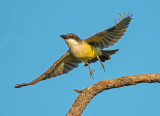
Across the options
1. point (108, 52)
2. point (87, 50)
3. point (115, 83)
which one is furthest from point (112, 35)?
point (115, 83)

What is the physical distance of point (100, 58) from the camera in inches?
378

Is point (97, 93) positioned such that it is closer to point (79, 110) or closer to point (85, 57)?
point (79, 110)

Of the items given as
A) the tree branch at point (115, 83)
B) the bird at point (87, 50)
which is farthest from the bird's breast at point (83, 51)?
the tree branch at point (115, 83)

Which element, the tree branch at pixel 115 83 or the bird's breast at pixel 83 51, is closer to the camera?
the tree branch at pixel 115 83

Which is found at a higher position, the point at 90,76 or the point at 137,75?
the point at 90,76

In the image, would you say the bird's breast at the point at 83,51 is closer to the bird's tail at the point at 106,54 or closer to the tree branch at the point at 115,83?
the bird's tail at the point at 106,54

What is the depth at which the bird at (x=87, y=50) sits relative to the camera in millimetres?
8750

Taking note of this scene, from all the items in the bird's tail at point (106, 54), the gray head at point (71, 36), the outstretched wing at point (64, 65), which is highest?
the gray head at point (71, 36)

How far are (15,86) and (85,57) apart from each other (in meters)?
2.32

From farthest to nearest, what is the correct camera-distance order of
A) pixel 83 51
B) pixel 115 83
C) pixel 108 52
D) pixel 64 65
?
1. pixel 64 65
2. pixel 108 52
3. pixel 83 51
4. pixel 115 83

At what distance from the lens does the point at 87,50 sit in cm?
876

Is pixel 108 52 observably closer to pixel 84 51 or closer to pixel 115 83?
pixel 84 51

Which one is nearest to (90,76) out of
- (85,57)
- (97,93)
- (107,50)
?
(85,57)

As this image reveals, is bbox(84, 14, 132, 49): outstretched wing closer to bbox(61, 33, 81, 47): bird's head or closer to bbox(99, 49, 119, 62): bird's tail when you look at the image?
bbox(99, 49, 119, 62): bird's tail
